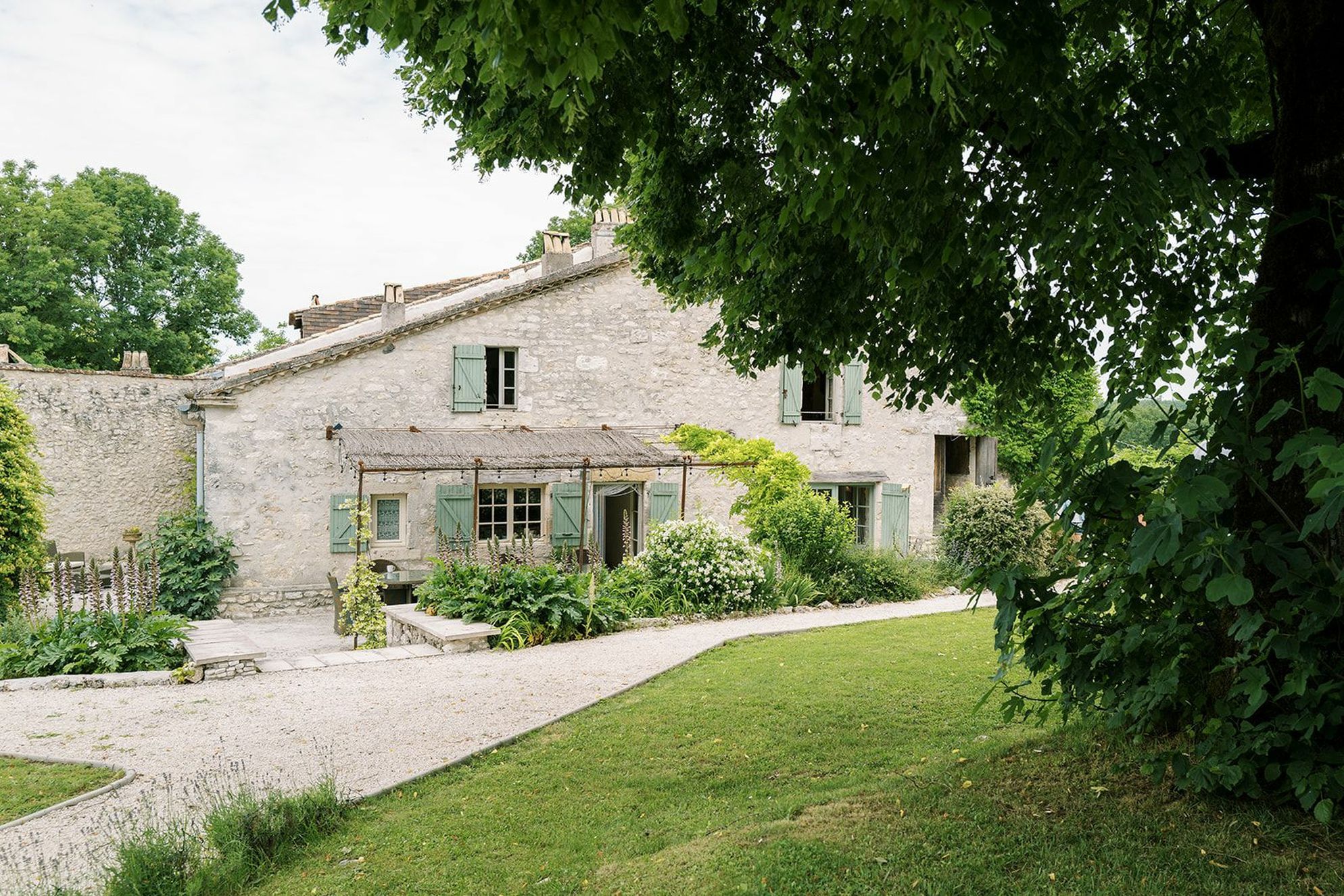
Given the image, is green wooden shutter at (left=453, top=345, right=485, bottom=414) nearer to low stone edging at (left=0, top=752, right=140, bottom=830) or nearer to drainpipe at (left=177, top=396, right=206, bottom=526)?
drainpipe at (left=177, top=396, right=206, bottom=526)

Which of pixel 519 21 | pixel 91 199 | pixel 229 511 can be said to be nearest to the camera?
pixel 519 21

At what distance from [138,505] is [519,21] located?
639 inches

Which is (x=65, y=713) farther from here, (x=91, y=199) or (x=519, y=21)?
(x=91, y=199)

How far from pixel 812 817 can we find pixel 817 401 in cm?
1291

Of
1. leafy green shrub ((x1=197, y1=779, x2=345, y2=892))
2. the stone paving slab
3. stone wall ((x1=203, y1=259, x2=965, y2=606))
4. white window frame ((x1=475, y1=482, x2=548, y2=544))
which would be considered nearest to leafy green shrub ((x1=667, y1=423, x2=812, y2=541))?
stone wall ((x1=203, y1=259, x2=965, y2=606))

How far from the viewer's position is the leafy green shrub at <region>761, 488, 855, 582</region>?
1270 centimetres

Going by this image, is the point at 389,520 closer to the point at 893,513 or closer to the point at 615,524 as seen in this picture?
the point at 615,524

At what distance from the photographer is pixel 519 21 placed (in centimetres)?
226

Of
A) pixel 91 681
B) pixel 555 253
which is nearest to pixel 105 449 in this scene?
pixel 91 681

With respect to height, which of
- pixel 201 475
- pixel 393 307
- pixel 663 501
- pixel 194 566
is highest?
pixel 393 307

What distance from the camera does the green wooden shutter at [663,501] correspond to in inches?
580


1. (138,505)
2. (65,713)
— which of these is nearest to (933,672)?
(65,713)

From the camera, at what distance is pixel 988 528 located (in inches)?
551

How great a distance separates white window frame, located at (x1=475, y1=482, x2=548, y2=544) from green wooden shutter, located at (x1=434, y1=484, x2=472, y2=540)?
197 millimetres
